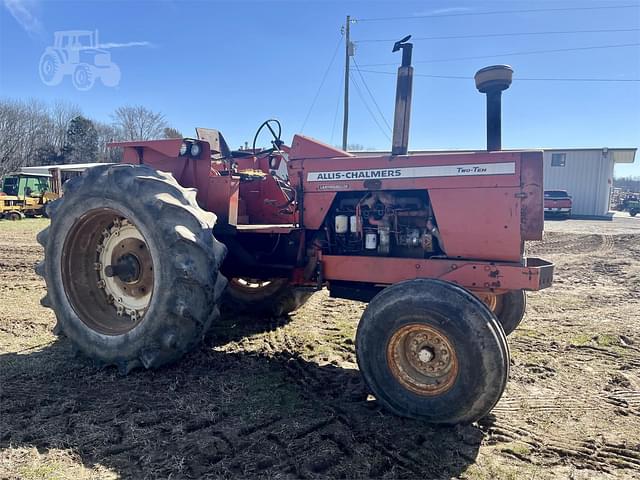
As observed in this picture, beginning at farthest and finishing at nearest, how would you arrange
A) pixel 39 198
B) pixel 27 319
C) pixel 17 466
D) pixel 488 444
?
pixel 39 198 < pixel 27 319 < pixel 488 444 < pixel 17 466

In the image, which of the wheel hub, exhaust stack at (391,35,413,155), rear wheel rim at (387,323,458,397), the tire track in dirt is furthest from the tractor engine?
the wheel hub

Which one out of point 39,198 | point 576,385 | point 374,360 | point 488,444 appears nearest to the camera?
point 488,444

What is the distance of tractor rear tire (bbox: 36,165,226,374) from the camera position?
3459 millimetres

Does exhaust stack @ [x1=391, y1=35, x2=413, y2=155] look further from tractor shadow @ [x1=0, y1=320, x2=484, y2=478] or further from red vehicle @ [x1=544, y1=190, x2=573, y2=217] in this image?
red vehicle @ [x1=544, y1=190, x2=573, y2=217]

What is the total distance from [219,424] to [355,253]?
179cm

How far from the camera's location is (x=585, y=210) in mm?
29000

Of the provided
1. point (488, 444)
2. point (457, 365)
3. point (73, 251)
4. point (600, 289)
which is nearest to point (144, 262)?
point (73, 251)

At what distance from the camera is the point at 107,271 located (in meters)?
4.05

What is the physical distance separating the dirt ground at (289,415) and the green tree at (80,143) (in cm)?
4450

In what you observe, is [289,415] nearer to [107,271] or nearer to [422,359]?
[422,359]

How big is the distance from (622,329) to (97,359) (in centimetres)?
537

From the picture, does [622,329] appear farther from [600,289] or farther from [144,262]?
[144,262]

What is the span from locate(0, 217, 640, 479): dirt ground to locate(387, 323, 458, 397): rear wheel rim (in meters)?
0.25

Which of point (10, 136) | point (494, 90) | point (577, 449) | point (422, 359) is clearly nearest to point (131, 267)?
point (422, 359)
